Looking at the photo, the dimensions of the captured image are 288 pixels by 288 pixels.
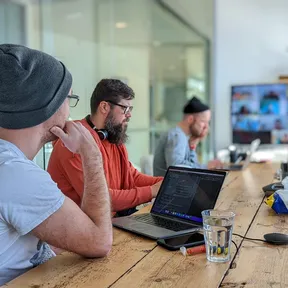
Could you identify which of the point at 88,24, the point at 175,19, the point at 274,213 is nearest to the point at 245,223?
the point at 274,213

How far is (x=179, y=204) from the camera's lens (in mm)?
1688

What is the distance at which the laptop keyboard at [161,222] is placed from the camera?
4.99ft

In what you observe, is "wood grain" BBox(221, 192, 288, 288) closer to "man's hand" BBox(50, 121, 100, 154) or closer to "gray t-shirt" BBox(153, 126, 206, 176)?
"man's hand" BBox(50, 121, 100, 154)

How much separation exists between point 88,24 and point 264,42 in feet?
8.41

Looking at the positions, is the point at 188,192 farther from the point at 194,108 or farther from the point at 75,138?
the point at 194,108

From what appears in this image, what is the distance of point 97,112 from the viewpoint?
7.72 ft

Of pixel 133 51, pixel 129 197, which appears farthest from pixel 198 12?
pixel 129 197

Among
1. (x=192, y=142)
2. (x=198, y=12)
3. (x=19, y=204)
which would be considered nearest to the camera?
(x=19, y=204)

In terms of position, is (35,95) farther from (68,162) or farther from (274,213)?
(274,213)

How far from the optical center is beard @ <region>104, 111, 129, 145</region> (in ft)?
7.55

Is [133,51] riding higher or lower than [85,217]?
higher

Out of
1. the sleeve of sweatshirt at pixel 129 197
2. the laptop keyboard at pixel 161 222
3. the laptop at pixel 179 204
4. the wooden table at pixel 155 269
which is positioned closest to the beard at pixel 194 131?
the sleeve of sweatshirt at pixel 129 197

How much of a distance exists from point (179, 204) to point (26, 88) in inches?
30.0

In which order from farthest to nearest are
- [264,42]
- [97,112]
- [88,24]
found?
[264,42] → [88,24] → [97,112]
